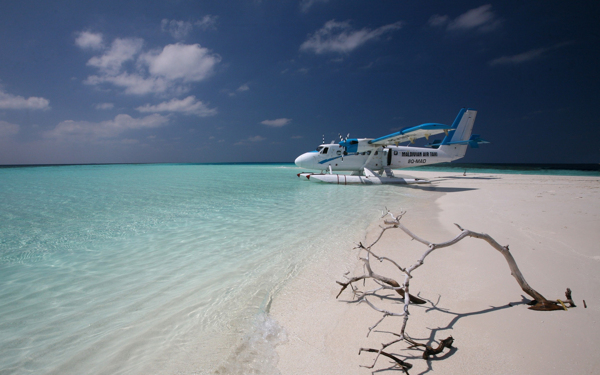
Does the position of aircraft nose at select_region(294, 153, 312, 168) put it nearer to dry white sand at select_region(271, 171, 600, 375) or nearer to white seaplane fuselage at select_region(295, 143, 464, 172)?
white seaplane fuselage at select_region(295, 143, 464, 172)

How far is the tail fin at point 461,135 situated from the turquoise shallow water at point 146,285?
1705 cm

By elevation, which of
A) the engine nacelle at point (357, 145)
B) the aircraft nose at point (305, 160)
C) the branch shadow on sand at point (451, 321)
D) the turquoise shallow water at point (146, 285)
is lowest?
the turquoise shallow water at point (146, 285)

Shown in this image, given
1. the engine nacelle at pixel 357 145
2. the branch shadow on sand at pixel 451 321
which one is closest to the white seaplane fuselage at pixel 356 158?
the engine nacelle at pixel 357 145

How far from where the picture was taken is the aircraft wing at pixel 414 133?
37.4ft

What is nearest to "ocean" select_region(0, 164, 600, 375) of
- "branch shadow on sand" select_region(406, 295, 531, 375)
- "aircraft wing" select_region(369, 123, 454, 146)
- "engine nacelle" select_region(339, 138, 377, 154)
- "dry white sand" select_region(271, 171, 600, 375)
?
"dry white sand" select_region(271, 171, 600, 375)

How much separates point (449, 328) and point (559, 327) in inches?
34.5

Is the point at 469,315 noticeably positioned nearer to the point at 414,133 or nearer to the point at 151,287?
the point at 151,287

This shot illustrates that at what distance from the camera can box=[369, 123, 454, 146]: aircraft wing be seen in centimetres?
1141

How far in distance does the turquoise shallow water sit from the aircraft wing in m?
7.29

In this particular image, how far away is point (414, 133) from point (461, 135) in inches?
388

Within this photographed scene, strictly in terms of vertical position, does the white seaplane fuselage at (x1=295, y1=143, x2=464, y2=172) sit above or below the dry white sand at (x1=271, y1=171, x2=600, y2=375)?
above

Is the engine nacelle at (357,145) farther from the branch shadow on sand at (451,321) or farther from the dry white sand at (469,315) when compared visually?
the branch shadow on sand at (451,321)

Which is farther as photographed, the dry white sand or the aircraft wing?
the aircraft wing

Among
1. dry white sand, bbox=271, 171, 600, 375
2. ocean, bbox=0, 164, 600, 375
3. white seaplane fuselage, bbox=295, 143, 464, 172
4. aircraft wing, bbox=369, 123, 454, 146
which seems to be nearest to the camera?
dry white sand, bbox=271, 171, 600, 375
